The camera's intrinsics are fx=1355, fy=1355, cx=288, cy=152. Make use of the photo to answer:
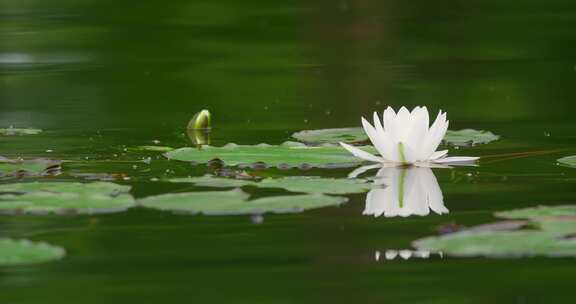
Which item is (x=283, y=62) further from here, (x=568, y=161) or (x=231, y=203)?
(x=231, y=203)

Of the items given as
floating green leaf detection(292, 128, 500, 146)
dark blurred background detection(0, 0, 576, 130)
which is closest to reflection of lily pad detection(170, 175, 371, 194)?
floating green leaf detection(292, 128, 500, 146)

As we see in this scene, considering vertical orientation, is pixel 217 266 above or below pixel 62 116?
below

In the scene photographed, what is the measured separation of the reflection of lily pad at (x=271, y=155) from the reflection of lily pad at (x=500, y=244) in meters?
1.04

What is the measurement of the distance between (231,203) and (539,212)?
652 mm

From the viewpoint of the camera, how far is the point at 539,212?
2.70 m

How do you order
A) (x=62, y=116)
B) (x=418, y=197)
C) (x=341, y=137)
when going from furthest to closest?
(x=62, y=116)
(x=341, y=137)
(x=418, y=197)

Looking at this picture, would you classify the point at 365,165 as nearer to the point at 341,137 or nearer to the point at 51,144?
the point at 341,137

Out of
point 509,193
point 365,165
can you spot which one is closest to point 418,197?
point 509,193

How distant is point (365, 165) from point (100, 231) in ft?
3.41

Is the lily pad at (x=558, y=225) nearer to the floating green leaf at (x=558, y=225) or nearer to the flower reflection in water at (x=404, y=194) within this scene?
the floating green leaf at (x=558, y=225)

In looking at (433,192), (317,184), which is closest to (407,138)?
(433,192)

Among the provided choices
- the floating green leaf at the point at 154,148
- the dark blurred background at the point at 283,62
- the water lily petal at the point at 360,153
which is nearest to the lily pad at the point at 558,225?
the water lily petal at the point at 360,153

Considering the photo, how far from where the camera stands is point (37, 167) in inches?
135

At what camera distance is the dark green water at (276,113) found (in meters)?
2.32
